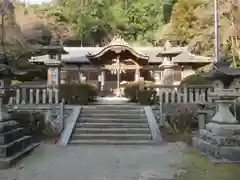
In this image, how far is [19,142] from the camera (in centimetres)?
846

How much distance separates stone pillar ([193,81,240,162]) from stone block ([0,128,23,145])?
15.5 ft

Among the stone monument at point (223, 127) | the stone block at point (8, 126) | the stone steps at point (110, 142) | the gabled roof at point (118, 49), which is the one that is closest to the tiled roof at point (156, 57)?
the gabled roof at point (118, 49)

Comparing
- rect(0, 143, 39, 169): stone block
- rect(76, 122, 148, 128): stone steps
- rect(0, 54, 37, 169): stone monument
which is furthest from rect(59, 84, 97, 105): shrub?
rect(0, 143, 39, 169): stone block

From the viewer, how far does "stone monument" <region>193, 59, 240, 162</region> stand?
764 centimetres

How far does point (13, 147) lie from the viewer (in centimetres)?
792

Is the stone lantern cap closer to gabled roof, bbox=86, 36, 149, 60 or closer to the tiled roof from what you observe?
the tiled roof

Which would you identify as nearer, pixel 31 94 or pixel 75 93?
pixel 31 94

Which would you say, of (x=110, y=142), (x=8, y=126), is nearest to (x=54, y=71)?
(x=110, y=142)

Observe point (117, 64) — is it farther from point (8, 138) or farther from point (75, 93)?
point (8, 138)

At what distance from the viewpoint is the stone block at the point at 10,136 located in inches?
295

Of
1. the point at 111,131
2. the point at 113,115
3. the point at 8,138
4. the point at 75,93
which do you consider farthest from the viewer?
the point at 75,93

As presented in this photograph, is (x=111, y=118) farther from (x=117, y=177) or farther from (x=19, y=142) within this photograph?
(x=117, y=177)

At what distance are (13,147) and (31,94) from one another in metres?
5.25

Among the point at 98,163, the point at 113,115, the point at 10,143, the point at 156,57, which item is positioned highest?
the point at 156,57
